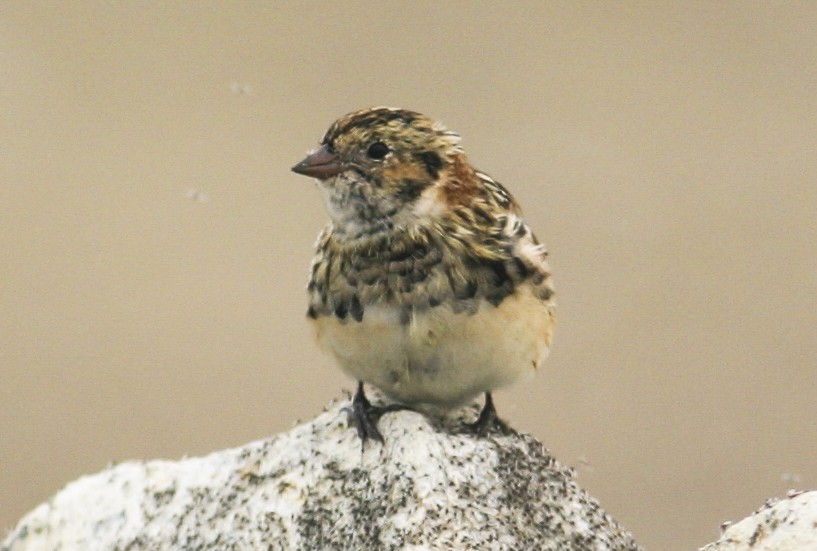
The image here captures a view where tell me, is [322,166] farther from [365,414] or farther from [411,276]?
[365,414]

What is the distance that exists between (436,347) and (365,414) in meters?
0.26

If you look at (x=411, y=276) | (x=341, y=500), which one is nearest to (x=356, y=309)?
(x=411, y=276)

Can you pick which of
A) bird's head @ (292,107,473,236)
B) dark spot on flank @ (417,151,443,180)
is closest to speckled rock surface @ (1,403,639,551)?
bird's head @ (292,107,473,236)

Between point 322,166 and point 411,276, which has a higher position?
point 322,166

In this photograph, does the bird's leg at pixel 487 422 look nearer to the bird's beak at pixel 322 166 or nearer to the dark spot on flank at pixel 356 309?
the dark spot on flank at pixel 356 309

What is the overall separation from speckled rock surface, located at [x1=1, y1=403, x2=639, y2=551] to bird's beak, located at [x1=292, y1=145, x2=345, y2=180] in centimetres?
64

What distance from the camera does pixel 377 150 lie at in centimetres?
411

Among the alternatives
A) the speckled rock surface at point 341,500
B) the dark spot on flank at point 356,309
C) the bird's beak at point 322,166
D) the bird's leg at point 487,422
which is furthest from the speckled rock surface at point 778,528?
the bird's beak at point 322,166

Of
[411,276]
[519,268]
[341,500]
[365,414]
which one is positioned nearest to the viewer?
[341,500]

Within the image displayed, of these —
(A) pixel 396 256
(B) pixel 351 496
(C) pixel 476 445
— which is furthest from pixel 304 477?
(A) pixel 396 256

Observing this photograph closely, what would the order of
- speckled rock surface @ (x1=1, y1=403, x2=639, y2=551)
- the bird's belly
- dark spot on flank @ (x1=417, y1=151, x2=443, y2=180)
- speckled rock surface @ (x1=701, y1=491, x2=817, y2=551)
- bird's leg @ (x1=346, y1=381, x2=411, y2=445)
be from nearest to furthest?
speckled rock surface @ (x1=701, y1=491, x2=817, y2=551) < speckled rock surface @ (x1=1, y1=403, x2=639, y2=551) < bird's leg @ (x1=346, y1=381, x2=411, y2=445) < the bird's belly < dark spot on flank @ (x1=417, y1=151, x2=443, y2=180)

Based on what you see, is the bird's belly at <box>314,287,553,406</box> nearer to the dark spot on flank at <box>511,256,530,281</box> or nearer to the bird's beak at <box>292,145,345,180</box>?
the dark spot on flank at <box>511,256,530,281</box>

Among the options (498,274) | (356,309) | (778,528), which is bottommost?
(778,528)

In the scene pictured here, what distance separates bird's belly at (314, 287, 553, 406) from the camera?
4.04 meters
